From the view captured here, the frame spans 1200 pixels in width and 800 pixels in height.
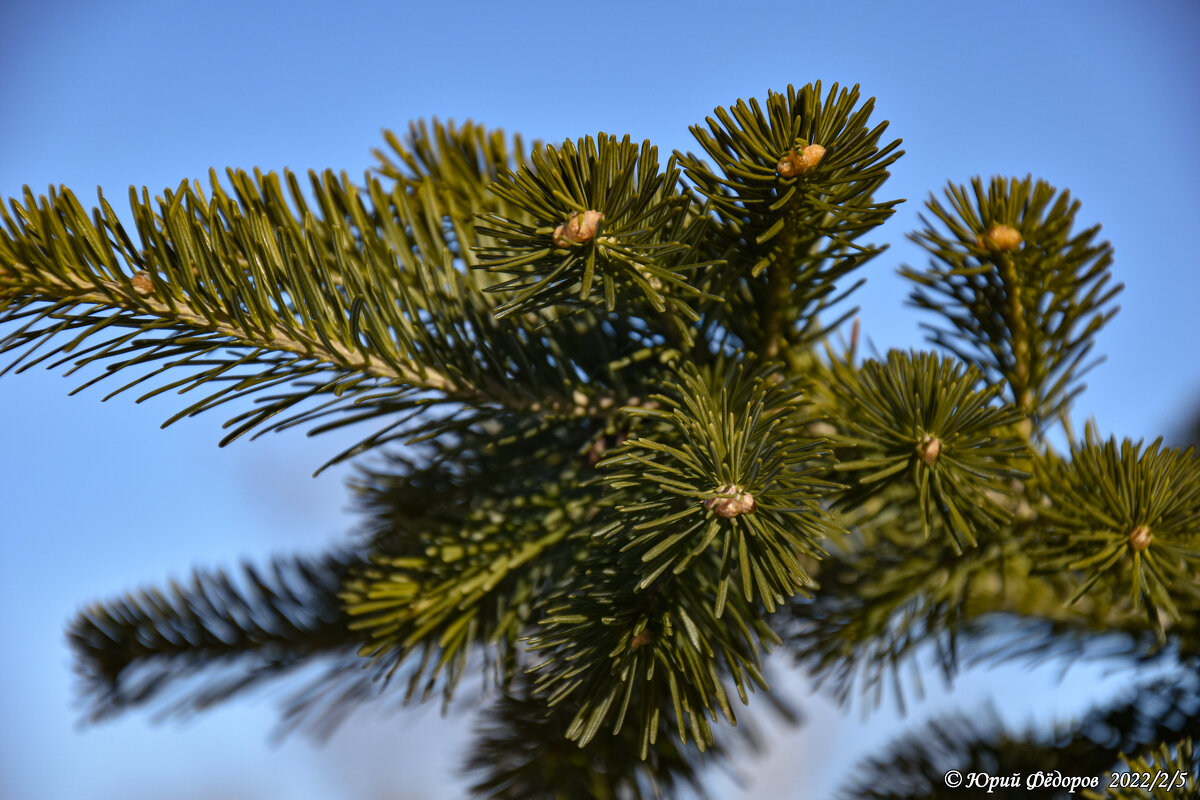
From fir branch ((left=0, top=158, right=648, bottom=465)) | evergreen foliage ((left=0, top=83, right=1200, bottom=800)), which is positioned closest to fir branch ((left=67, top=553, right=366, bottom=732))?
evergreen foliage ((left=0, top=83, right=1200, bottom=800))

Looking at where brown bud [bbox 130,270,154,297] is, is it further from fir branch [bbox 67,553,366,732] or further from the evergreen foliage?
fir branch [bbox 67,553,366,732]

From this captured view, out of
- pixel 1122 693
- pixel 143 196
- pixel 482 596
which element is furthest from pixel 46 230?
pixel 1122 693

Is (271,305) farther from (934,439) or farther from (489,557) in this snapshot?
(934,439)

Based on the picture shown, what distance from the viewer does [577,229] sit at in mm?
295

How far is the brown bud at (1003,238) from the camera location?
1.33 feet

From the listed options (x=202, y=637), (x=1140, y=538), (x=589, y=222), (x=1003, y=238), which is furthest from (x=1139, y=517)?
(x=202, y=637)

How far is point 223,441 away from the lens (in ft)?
1.03

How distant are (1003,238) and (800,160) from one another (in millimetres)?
159

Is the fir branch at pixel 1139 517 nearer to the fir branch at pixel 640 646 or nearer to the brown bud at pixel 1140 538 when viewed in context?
the brown bud at pixel 1140 538

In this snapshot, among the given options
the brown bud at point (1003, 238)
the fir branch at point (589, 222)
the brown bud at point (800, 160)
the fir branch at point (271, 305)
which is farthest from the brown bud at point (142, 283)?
the brown bud at point (1003, 238)

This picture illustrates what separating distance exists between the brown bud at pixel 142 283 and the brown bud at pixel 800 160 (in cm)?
24

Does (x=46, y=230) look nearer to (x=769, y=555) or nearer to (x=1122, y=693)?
(x=769, y=555)

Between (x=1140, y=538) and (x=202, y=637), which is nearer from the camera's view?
(x=1140, y=538)

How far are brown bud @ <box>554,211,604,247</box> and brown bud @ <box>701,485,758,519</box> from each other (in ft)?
0.33
